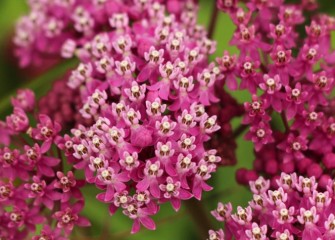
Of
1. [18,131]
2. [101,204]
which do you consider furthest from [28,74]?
[18,131]

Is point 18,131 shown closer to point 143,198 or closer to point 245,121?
point 143,198

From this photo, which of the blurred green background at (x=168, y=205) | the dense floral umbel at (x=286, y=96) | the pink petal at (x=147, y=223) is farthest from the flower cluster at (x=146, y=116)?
the blurred green background at (x=168, y=205)

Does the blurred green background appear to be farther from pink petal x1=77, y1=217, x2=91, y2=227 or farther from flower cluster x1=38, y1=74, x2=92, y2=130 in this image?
pink petal x1=77, y1=217, x2=91, y2=227

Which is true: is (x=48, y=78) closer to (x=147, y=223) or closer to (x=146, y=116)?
(x=146, y=116)

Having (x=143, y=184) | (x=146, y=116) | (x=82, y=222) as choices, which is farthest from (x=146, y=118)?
(x=82, y=222)

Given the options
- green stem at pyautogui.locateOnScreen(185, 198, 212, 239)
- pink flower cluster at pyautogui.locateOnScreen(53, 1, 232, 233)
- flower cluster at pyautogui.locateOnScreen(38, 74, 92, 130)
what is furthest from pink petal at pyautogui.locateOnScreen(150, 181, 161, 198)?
flower cluster at pyautogui.locateOnScreen(38, 74, 92, 130)
